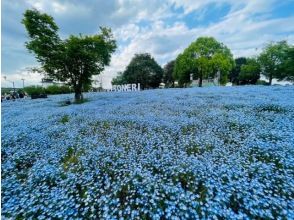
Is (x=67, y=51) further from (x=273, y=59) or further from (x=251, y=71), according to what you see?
(x=251, y=71)

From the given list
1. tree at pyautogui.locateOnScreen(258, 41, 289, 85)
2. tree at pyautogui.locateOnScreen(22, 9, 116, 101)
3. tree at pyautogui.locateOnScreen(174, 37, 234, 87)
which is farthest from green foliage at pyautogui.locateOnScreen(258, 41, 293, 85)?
tree at pyautogui.locateOnScreen(22, 9, 116, 101)

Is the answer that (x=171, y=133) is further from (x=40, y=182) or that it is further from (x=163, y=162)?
(x=40, y=182)

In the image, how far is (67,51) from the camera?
1488 cm

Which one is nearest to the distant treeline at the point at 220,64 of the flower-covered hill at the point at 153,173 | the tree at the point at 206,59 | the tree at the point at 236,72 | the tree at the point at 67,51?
the tree at the point at 206,59

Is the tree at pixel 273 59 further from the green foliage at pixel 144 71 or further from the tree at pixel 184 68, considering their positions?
the green foliage at pixel 144 71

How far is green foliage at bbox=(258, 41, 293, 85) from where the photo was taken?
49.2m

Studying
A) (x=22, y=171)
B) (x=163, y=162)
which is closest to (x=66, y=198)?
(x=22, y=171)

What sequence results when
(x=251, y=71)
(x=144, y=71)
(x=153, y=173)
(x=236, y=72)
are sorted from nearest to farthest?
(x=153, y=173) < (x=251, y=71) < (x=144, y=71) < (x=236, y=72)

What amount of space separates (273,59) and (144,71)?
133ft

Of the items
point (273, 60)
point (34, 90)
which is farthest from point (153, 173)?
point (273, 60)

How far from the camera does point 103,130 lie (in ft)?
22.0

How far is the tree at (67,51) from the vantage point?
14117 mm

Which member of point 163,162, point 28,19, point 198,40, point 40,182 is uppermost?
point 198,40

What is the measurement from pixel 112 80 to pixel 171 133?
11049 centimetres
